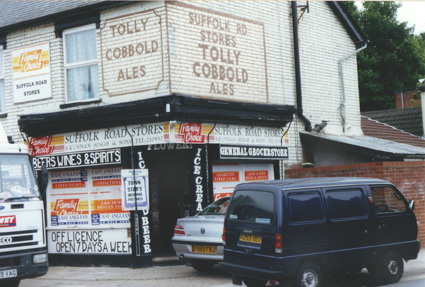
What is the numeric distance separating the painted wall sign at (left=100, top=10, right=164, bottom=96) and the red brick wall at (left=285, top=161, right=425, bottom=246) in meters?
5.37

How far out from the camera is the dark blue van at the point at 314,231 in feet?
27.0

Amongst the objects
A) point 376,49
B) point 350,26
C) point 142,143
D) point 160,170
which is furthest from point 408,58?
point 142,143

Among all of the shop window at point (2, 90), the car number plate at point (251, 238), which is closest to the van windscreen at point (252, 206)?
the car number plate at point (251, 238)

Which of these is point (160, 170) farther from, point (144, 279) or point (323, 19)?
point (323, 19)

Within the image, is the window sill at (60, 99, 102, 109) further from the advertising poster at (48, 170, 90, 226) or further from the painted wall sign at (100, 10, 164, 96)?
the advertising poster at (48, 170, 90, 226)

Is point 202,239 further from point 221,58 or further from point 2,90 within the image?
point 2,90

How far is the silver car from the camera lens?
10.3m

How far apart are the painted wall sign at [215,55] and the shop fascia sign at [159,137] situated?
0.85 m

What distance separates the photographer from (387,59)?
3519 centimetres

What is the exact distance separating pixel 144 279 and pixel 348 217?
171 inches

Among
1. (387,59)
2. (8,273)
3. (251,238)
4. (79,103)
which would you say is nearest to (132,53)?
(79,103)

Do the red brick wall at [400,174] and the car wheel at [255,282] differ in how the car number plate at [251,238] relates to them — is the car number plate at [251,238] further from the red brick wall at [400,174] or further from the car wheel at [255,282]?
the red brick wall at [400,174]

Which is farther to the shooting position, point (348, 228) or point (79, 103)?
point (79, 103)

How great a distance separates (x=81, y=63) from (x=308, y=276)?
27.1 ft
